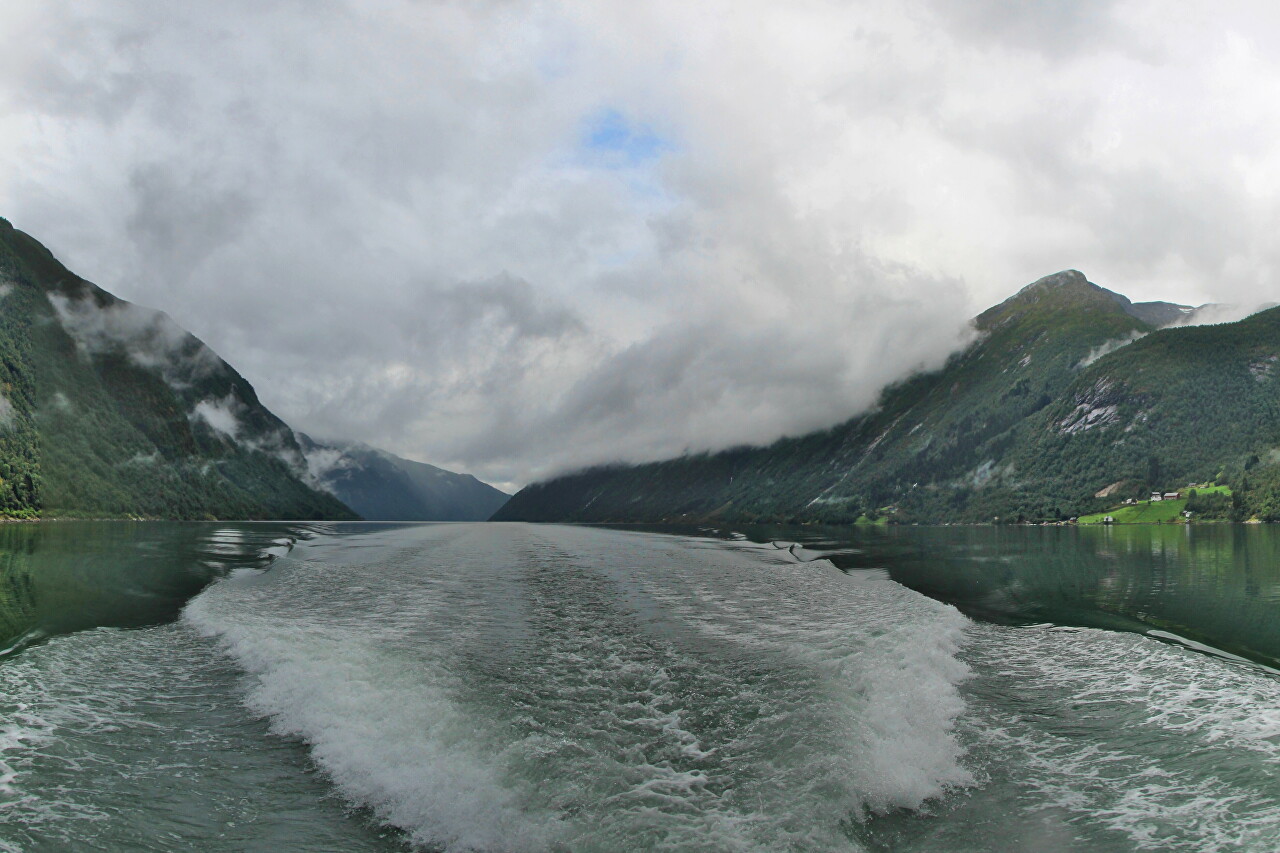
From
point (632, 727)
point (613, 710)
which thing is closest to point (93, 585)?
point (613, 710)

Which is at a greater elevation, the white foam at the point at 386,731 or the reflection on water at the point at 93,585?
the white foam at the point at 386,731

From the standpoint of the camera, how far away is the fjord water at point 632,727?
9.64 meters

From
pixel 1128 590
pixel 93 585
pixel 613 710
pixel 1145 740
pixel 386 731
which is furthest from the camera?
pixel 1128 590

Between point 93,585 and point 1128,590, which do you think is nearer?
point 93,585

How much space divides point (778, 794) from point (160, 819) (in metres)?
9.39

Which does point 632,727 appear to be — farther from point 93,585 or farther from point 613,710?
point 93,585

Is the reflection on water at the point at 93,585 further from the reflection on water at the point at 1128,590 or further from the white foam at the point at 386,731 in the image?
the reflection on water at the point at 1128,590

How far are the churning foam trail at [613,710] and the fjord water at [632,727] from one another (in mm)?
74

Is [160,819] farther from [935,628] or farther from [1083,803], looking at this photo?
[935,628]

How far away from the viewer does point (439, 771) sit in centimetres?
1123

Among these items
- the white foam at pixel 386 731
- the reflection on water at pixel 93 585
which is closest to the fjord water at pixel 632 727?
the white foam at pixel 386 731

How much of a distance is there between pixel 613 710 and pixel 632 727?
1.19 m

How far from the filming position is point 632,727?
44.7 feet

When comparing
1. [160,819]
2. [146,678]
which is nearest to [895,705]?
[160,819]
